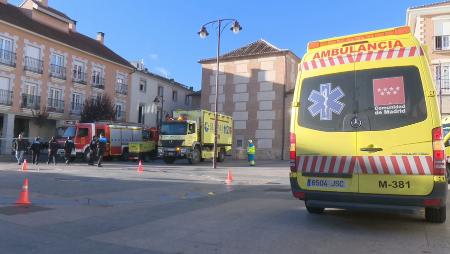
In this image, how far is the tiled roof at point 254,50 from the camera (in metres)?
40.9

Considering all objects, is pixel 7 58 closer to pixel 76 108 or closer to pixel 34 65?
pixel 34 65

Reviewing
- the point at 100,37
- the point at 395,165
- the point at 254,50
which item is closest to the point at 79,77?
the point at 100,37

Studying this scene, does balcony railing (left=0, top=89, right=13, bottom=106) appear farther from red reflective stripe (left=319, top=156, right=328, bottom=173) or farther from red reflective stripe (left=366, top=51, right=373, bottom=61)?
red reflective stripe (left=366, top=51, right=373, bottom=61)

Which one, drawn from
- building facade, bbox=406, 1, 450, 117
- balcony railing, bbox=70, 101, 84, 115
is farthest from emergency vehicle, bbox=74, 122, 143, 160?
building facade, bbox=406, 1, 450, 117

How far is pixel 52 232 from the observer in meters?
6.84

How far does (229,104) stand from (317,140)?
35048 mm

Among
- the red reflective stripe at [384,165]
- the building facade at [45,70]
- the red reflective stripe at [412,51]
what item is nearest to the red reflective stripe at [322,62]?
the red reflective stripe at [412,51]

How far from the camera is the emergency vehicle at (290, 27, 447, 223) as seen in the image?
6.34m

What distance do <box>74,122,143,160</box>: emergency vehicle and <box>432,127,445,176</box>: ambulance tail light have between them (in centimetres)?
2504

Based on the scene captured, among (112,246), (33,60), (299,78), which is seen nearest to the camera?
(112,246)

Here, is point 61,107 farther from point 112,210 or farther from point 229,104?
point 112,210

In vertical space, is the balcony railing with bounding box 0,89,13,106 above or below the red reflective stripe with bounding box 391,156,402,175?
above

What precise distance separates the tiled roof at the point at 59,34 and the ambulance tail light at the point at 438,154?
32955 millimetres

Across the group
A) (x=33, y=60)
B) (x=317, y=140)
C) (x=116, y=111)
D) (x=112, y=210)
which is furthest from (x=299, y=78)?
(x=116, y=111)
